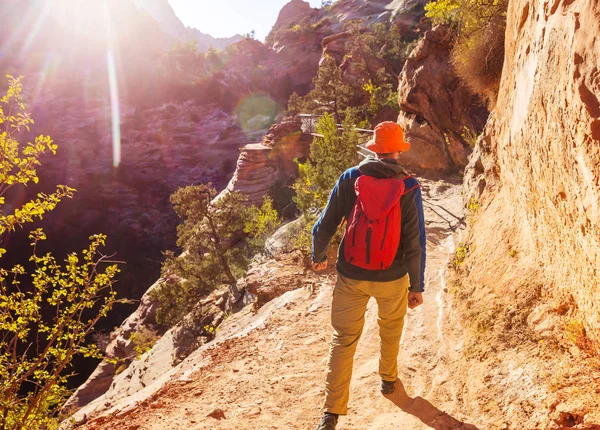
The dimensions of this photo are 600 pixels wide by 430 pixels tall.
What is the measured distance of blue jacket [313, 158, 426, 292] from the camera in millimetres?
2539

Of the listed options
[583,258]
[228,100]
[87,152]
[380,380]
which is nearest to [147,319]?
[380,380]

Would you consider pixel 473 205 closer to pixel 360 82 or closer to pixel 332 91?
pixel 332 91

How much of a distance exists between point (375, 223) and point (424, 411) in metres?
1.63

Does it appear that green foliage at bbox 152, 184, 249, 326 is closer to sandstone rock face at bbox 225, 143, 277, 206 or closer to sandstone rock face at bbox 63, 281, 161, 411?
sandstone rock face at bbox 63, 281, 161, 411

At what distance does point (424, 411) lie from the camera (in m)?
2.96

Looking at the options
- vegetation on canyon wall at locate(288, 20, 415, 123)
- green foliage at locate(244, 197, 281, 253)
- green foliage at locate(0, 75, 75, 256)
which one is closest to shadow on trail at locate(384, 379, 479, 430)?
green foliage at locate(0, 75, 75, 256)

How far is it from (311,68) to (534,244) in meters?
52.9

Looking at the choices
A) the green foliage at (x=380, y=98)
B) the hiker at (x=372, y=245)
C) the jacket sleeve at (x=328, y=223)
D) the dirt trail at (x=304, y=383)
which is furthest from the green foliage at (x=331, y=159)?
the hiker at (x=372, y=245)

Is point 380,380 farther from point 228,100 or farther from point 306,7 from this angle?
point 306,7

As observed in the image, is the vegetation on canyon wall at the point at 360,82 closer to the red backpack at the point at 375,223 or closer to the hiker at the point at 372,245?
the hiker at the point at 372,245

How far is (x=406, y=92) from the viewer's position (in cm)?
1488

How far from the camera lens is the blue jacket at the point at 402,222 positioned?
2.54 metres

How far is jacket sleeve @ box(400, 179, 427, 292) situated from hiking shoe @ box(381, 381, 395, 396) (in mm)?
1057

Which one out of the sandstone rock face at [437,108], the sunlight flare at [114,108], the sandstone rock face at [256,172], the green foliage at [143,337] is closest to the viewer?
the sandstone rock face at [437,108]
